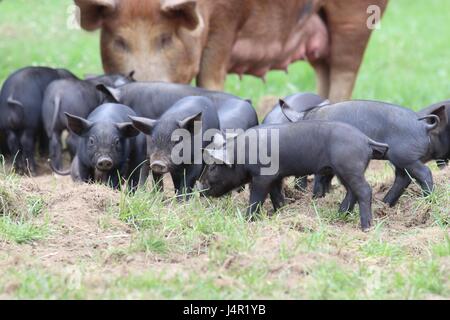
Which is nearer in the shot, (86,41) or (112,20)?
(112,20)

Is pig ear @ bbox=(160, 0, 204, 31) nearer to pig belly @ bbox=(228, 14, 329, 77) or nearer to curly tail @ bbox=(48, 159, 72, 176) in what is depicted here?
pig belly @ bbox=(228, 14, 329, 77)

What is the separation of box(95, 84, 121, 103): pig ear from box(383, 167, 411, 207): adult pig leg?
2.17 m

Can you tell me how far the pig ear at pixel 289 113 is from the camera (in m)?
6.32

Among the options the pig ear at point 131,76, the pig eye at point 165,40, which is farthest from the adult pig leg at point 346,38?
the pig ear at point 131,76

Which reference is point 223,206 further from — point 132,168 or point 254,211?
point 132,168

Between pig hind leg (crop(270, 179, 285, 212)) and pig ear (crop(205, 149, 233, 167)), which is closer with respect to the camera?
pig ear (crop(205, 149, 233, 167))

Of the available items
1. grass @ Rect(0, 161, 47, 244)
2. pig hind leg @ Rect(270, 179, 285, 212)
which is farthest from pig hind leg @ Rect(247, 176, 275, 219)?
grass @ Rect(0, 161, 47, 244)

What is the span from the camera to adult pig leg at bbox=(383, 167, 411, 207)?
20.0ft

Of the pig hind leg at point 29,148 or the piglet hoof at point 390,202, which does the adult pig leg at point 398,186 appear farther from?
the pig hind leg at point 29,148

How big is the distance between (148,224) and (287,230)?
2.54 feet

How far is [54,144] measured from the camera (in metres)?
7.74

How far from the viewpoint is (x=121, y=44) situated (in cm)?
820

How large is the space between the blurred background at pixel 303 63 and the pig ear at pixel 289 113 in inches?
170
